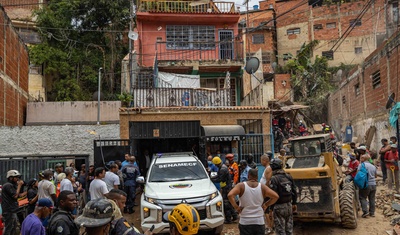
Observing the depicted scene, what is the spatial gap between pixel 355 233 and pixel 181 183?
4133 mm

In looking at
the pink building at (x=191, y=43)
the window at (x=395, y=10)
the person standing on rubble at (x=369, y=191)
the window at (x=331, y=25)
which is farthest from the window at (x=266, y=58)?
the person standing on rubble at (x=369, y=191)

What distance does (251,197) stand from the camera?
5277 mm

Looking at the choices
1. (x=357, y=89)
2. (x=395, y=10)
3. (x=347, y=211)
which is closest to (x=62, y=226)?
(x=347, y=211)

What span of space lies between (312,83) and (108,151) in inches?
991

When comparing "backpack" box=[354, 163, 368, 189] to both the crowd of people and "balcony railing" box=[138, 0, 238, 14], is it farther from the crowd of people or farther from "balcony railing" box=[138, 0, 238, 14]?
"balcony railing" box=[138, 0, 238, 14]

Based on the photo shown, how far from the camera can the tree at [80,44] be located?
25.0 meters

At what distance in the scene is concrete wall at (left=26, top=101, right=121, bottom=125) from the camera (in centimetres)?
1934

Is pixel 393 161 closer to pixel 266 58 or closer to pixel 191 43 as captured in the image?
pixel 191 43

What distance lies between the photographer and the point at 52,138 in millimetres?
14117

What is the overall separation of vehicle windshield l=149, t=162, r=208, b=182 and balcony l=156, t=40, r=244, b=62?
1123cm

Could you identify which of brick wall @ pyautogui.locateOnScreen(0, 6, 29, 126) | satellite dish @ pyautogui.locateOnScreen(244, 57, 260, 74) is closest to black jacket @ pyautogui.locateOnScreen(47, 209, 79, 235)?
brick wall @ pyautogui.locateOnScreen(0, 6, 29, 126)

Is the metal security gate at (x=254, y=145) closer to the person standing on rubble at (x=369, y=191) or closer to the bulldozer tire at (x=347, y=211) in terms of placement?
the person standing on rubble at (x=369, y=191)

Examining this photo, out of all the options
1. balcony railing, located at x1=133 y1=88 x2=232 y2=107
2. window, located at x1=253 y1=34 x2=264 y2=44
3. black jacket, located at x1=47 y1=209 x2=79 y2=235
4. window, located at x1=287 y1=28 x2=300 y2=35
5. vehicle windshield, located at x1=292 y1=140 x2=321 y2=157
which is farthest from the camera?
window, located at x1=287 y1=28 x2=300 y2=35

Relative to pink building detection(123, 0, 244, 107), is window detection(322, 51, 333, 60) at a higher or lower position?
higher
